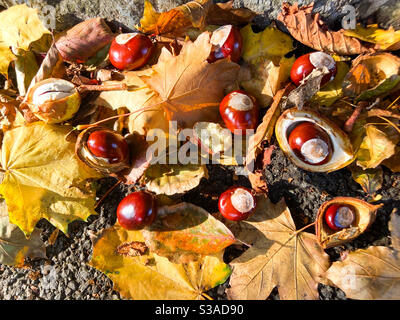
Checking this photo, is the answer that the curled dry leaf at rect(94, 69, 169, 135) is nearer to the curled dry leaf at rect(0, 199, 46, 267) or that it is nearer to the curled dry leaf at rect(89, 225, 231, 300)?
the curled dry leaf at rect(89, 225, 231, 300)

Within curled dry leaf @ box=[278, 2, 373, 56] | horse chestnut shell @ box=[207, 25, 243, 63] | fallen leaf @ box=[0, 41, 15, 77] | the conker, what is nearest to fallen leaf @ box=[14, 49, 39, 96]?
fallen leaf @ box=[0, 41, 15, 77]

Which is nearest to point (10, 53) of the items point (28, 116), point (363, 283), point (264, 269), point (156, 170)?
point (28, 116)

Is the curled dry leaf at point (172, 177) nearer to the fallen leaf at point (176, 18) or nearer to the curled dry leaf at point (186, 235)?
the curled dry leaf at point (186, 235)

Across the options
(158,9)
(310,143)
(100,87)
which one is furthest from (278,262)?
(158,9)

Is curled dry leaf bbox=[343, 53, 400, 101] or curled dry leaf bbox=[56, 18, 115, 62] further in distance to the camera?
curled dry leaf bbox=[56, 18, 115, 62]

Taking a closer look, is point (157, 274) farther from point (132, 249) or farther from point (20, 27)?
point (20, 27)

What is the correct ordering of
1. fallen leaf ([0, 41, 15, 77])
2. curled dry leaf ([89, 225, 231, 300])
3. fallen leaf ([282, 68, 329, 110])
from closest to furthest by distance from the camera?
1. fallen leaf ([282, 68, 329, 110])
2. curled dry leaf ([89, 225, 231, 300])
3. fallen leaf ([0, 41, 15, 77])

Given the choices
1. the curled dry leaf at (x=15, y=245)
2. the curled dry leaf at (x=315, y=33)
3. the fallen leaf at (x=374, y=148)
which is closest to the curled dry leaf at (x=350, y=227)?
the fallen leaf at (x=374, y=148)
